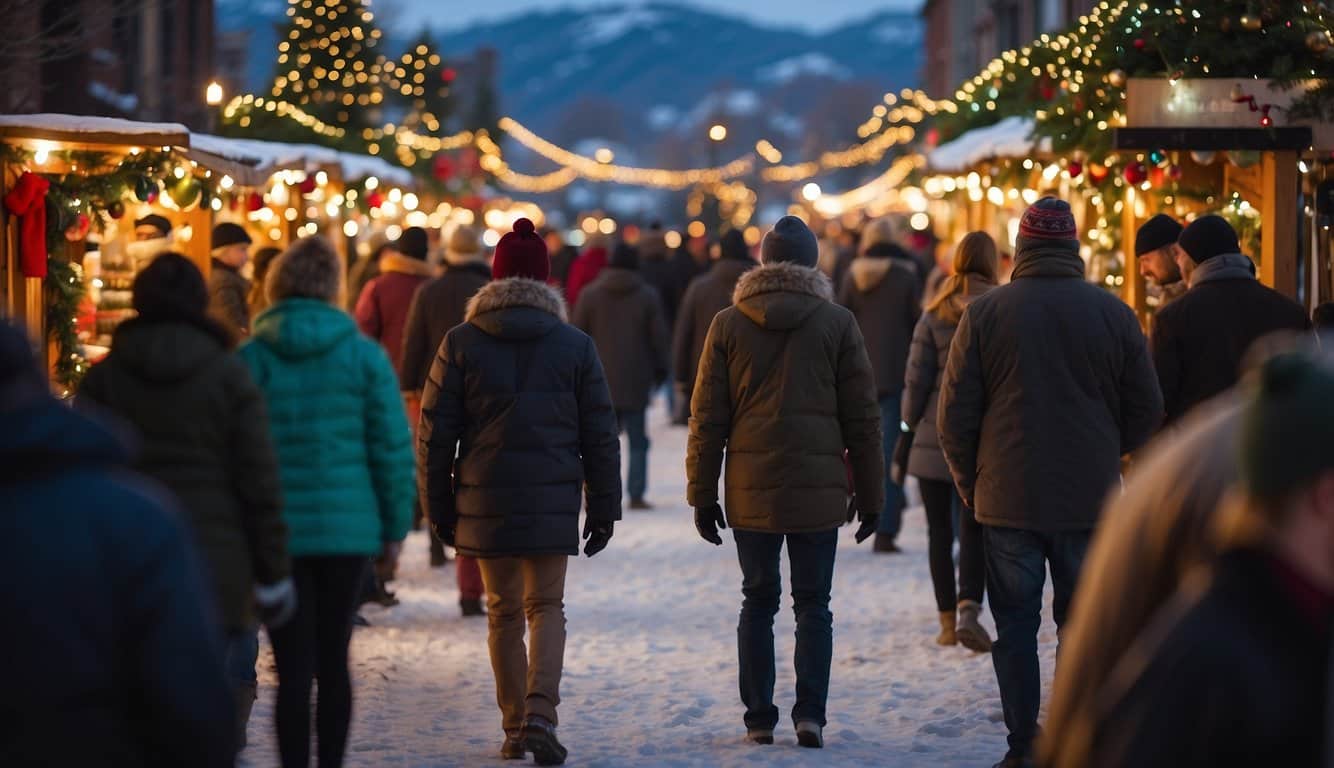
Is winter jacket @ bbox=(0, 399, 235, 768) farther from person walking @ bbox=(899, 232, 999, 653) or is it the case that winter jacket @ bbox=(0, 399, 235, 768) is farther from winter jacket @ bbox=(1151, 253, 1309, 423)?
person walking @ bbox=(899, 232, 999, 653)

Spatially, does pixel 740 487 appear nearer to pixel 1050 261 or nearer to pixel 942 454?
pixel 1050 261

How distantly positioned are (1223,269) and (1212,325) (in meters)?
0.25

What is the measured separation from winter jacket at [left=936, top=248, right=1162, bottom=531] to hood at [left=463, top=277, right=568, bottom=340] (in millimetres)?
1456

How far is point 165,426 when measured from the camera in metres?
5.10

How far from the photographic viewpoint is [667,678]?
29.7ft

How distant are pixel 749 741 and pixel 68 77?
19.6m

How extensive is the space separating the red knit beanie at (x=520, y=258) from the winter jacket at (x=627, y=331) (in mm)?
7329

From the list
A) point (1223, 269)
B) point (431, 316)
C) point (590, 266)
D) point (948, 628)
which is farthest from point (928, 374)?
point (590, 266)

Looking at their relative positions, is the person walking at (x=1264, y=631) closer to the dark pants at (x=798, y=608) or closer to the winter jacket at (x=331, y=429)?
the winter jacket at (x=331, y=429)

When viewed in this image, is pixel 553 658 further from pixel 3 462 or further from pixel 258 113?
pixel 258 113

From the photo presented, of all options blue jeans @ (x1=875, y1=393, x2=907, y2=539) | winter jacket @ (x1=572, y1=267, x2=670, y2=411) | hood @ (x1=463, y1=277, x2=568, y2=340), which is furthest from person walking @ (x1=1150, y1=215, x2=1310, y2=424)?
winter jacket @ (x1=572, y1=267, x2=670, y2=411)

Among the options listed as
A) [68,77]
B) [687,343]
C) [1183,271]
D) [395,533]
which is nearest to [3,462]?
[395,533]

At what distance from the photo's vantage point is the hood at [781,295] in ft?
23.7

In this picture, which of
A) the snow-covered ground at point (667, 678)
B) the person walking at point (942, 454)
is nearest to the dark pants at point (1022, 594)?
the snow-covered ground at point (667, 678)
